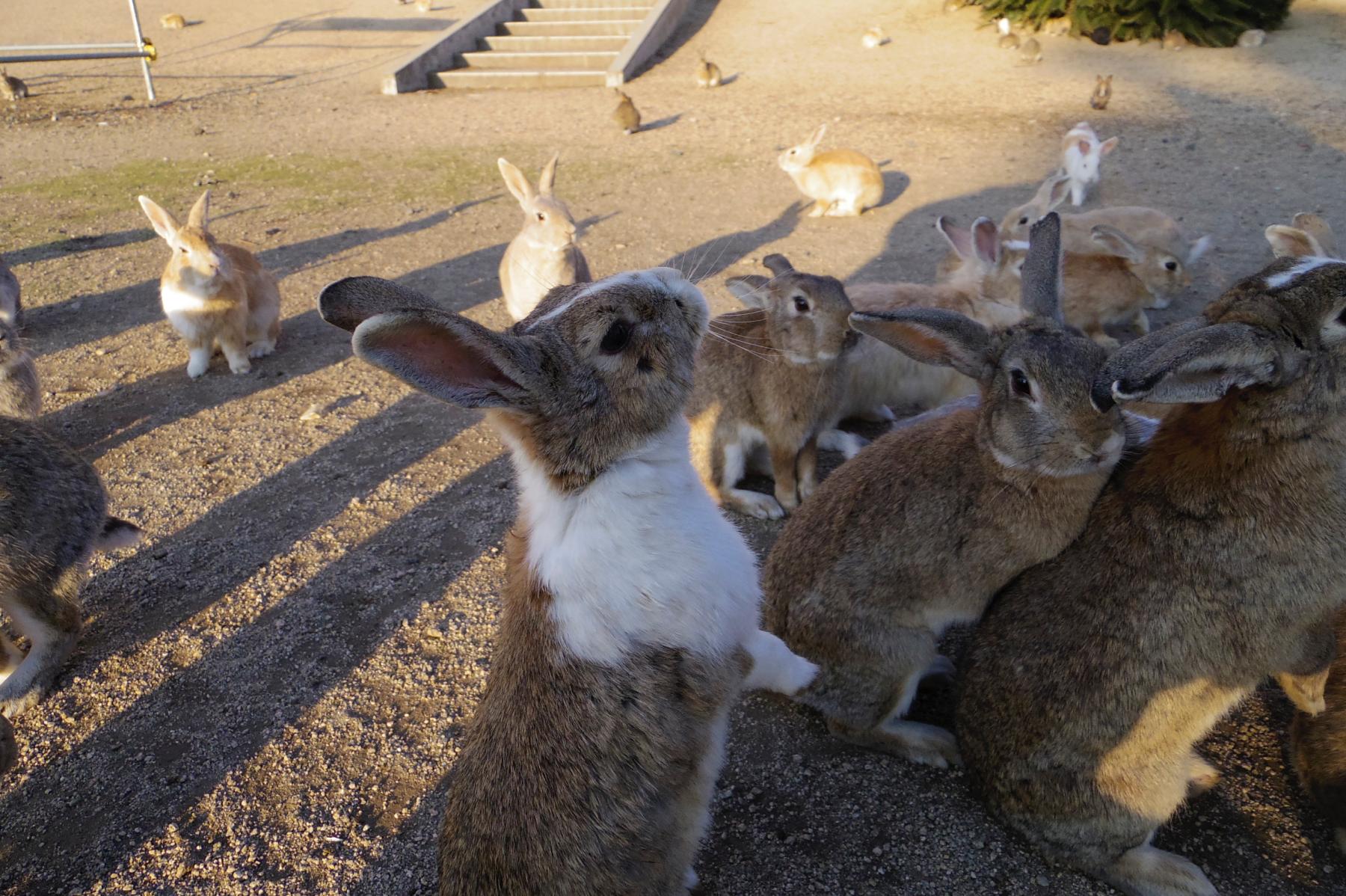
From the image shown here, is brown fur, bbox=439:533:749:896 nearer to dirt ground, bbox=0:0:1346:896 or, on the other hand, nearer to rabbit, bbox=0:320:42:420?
dirt ground, bbox=0:0:1346:896

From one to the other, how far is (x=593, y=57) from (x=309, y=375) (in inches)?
423

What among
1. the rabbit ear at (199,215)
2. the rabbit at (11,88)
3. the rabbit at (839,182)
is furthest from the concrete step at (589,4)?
the rabbit ear at (199,215)

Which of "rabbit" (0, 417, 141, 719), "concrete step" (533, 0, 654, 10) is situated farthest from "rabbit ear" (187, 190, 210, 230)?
"concrete step" (533, 0, 654, 10)

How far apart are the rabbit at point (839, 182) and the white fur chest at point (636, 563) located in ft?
23.7

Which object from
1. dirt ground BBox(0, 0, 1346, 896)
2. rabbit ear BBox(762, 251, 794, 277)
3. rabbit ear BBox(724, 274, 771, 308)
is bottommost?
dirt ground BBox(0, 0, 1346, 896)

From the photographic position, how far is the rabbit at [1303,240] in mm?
3971

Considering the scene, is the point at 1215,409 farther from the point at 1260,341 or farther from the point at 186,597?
the point at 186,597

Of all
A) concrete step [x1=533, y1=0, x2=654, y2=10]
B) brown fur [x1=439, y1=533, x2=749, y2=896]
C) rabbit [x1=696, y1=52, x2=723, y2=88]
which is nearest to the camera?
brown fur [x1=439, y1=533, x2=749, y2=896]

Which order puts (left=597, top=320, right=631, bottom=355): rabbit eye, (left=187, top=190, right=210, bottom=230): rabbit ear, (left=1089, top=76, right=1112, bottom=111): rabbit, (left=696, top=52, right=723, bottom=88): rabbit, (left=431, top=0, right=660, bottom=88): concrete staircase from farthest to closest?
(left=431, top=0, right=660, bottom=88): concrete staircase
(left=696, top=52, right=723, bottom=88): rabbit
(left=1089, top=76, right=1112, bottom=111): rabbit
(left=187, top=190, right=210, bottom=230): rabbit ear
(left=597, top=320, right=631, bottom=355): rabbit eye

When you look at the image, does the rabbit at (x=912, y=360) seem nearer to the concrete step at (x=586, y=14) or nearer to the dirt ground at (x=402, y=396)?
the dirt ground at (x=402, y=396)

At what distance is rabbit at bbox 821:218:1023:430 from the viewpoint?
18.3 feet

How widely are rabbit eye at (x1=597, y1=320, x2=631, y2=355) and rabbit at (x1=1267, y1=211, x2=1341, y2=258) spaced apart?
10.3ft

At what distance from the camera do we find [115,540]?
436cm

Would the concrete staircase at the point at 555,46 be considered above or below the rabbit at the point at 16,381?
above
